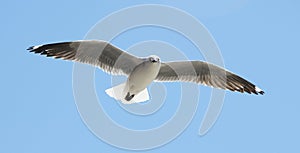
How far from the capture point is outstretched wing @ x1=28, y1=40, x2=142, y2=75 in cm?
893

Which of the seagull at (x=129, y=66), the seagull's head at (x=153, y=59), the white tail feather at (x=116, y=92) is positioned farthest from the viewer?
the white tail feather at (x=116, y=92)

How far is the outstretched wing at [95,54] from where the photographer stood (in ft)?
29.3

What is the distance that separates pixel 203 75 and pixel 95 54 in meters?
1.93

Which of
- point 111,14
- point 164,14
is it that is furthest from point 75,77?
point 164,14

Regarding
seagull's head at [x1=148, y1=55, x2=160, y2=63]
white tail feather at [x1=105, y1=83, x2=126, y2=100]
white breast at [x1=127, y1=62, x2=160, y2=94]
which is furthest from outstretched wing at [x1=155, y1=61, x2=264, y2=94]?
white tail feather at [x1=105, y1=83, x2=126, y2=100]

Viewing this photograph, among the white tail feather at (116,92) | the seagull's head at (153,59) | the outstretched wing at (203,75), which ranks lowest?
the white tail feather at (116,92)

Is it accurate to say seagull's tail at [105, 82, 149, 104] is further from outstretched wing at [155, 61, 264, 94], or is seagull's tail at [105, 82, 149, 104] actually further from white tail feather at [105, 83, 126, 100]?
outstretched wing at [155, 61, 264, 94]

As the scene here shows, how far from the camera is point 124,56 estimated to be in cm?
894

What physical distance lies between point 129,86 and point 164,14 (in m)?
1.38

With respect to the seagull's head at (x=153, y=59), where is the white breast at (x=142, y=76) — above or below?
below

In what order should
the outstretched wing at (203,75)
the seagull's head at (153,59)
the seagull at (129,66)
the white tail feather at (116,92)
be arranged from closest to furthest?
1. the seagull's head at (153,59)
2. the seagull at (129,66)
3. the white tail feather at (116,92)
4. the outstretched wing at (203,75)

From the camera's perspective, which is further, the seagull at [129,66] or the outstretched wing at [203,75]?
the outstretched wing at [203,75]

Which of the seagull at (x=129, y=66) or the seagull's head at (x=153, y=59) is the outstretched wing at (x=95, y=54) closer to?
the seagull at (x=129, y=66)

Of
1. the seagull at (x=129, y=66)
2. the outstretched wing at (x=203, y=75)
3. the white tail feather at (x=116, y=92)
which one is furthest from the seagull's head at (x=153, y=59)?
the white tail feather at (x=116, y=92)
